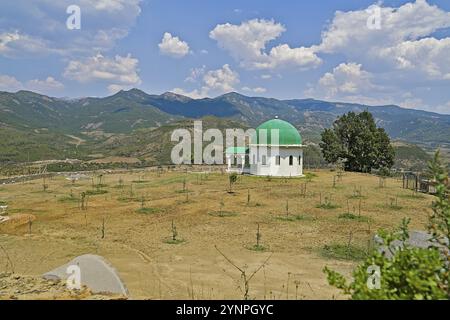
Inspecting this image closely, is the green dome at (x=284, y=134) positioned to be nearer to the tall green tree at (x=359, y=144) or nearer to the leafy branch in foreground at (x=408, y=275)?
the tall green tree at (x=359, y=144)

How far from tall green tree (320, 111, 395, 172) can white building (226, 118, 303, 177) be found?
20.9 feet

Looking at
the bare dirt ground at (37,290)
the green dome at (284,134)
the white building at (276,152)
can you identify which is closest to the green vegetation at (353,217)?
the bare dirt ground at (37,290)

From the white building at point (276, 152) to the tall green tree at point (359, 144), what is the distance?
6363mm

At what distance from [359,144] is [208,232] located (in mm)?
29523

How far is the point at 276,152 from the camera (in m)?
36.4

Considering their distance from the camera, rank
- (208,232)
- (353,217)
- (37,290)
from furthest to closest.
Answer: (353,217) < (208,232) < (37,290)

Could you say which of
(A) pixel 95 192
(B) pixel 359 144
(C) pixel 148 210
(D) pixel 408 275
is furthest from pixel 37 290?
(B) pixel 359 144

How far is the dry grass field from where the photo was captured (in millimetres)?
10227

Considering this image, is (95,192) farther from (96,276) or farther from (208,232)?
(96,276)

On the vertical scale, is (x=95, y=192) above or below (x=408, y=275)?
below

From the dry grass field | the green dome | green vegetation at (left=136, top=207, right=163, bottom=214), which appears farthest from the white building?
green vegetation at (left=136, top=207, right=163, bottom=214)

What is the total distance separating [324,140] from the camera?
139 ft

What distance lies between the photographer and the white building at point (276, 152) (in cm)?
3647
